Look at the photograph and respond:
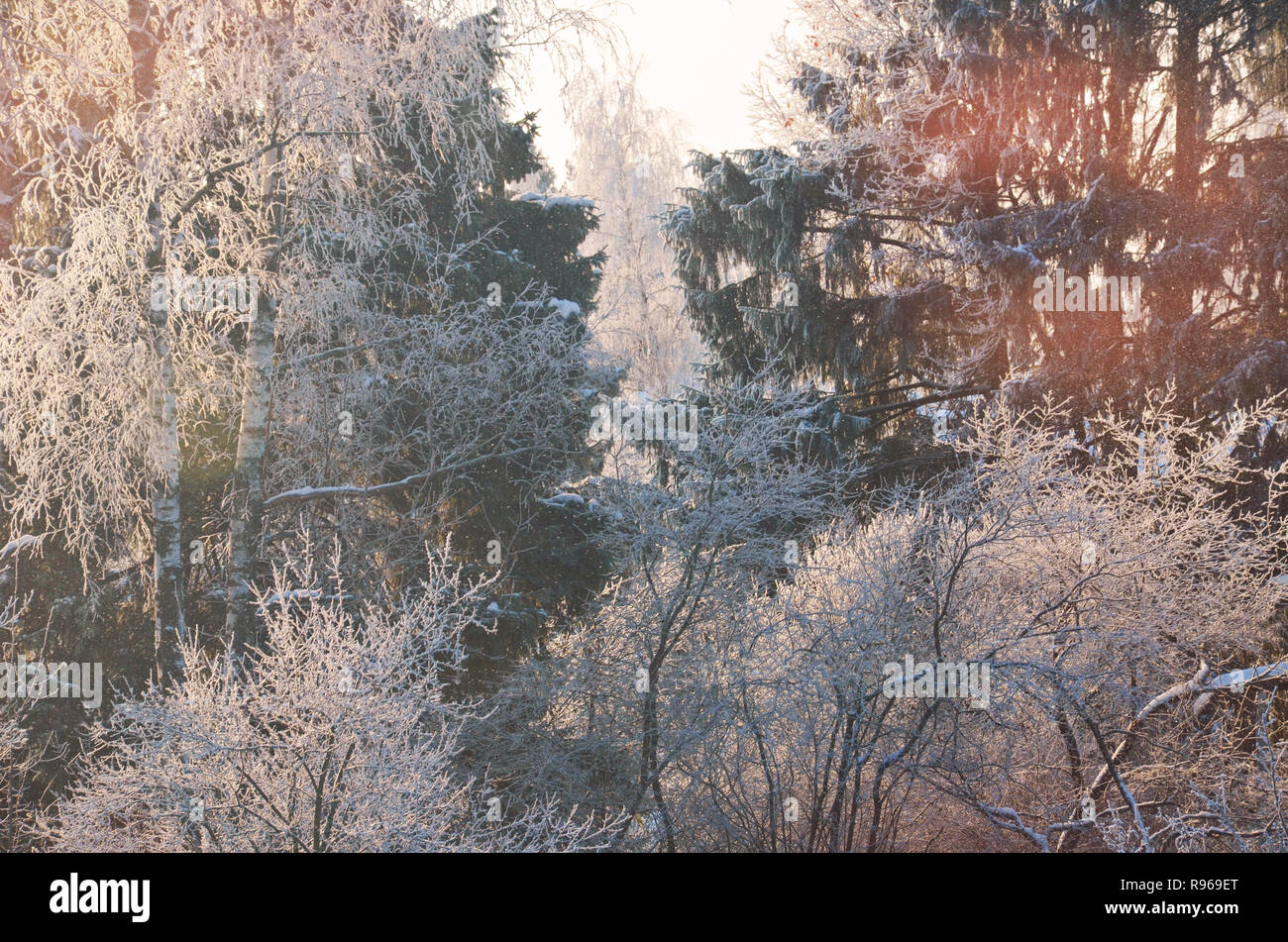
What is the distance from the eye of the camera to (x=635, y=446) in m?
11.9

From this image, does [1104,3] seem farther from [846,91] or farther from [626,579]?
[626,579]

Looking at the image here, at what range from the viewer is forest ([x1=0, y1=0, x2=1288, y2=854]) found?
7207 mm

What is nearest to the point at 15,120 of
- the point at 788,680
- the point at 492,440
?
the point at 492,440

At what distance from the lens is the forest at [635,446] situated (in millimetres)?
7207

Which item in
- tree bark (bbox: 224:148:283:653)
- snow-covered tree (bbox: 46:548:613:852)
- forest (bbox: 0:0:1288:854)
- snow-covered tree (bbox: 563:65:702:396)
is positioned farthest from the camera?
snow-covered tree (bbox: 563:65:702:396)

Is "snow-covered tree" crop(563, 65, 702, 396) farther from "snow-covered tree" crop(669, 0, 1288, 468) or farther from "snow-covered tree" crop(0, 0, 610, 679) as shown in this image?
"snow-covered tree" crop(0, 0, 610, 679)

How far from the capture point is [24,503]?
757 cm

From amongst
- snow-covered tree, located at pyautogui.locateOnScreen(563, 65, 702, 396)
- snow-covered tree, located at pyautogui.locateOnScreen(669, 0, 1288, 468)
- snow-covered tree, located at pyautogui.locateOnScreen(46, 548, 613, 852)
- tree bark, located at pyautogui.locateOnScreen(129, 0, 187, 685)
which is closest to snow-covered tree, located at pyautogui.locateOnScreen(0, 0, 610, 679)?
tree bark, located at pyautogui.locateOnScreen(129, 0, 187, 685)

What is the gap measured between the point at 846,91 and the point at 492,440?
642cm

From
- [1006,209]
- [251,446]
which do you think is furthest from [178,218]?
[1006,209]

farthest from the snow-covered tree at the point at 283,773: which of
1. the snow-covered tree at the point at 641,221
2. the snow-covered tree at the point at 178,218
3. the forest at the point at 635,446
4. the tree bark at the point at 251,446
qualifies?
the snow-covered tree at the point at 641,221

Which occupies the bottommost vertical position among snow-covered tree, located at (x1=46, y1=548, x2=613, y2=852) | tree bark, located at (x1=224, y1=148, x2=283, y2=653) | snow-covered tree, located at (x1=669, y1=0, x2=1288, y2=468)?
snow-covered tree, located at (x1=46, y1=548, x2=613, y2=852)

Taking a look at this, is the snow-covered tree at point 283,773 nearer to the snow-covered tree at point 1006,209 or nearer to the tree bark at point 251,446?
the tree bark at point 251,446

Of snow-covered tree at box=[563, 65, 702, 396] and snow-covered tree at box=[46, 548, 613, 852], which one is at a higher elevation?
snow-covered tree at box=[563, 65, 702, 396]
